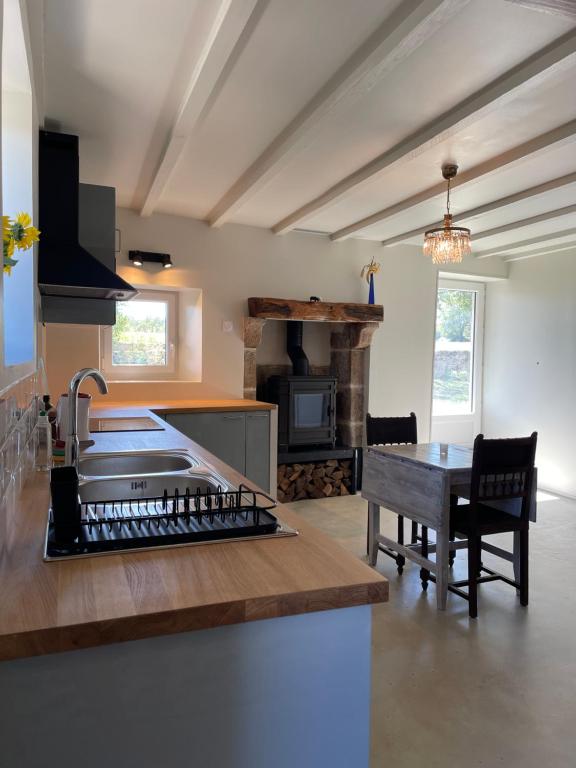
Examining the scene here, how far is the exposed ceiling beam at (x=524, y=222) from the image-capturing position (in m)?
4.20

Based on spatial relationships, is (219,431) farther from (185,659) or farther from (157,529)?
(185,659)

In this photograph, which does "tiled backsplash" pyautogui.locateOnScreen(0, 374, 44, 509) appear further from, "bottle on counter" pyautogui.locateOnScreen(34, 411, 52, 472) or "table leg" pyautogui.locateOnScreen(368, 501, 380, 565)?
"table leg" pyautogui.locateOnScreen(368, 501, 380, 565)

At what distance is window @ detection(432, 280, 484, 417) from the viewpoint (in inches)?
248

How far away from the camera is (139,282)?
4.57 m

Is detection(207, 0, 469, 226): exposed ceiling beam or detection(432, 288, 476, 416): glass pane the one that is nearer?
detection(207, 0, 469, 226): exposed ceiling beam

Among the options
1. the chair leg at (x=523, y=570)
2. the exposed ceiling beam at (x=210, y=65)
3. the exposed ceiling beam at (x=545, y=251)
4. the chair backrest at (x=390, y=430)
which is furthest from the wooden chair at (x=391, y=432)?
the exposed ceiling beam at (x=545, y=251)

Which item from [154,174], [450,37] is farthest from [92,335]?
[450,37]

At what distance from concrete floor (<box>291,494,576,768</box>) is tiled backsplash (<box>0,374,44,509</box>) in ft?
4.84

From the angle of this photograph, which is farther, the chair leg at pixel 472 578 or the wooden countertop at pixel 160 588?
the chair leg at pixel 472 578

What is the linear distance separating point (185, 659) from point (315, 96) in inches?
94.8

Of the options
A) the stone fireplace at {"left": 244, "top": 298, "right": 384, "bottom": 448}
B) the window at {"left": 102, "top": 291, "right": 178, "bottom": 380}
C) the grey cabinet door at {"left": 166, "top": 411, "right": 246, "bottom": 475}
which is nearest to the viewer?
the grey cabinet door at {"left": 166, "top": 411, "right": 246, "bottom": 475}

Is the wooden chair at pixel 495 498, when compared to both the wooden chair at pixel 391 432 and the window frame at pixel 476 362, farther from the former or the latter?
the window frame at pixel 476 362

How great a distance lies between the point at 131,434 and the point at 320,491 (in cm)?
280

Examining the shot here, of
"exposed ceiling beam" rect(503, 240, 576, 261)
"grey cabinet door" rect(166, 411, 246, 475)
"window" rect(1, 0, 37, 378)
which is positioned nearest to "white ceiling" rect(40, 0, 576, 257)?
"window" rect(1, 0, 37, 378)
